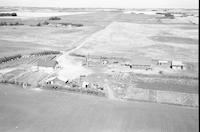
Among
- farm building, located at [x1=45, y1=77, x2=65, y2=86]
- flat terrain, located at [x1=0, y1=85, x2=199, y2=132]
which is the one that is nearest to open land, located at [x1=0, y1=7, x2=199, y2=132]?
flat terrain, located at [x1=0, y1=85, x2=199, y2=132]

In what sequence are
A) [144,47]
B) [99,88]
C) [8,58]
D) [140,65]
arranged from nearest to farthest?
[99,88] < [140,65] < [8,58] < [144,47]

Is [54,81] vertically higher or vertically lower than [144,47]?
lower

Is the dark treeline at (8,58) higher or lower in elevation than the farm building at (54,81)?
higher

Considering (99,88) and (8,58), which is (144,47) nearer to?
(99,88)

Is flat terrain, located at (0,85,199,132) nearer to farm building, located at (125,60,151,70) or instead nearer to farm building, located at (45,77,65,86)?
farm building, located at (45,77,65,86)

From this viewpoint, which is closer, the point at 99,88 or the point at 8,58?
the point at 99,88

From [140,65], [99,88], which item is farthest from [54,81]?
[140,65]

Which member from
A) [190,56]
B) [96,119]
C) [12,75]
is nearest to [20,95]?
[12,75]

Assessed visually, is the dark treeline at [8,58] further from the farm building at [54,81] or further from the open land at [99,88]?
the farm building at [54,81]

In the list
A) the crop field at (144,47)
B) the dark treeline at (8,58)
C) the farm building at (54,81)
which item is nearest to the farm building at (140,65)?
the crop field at (144,47)

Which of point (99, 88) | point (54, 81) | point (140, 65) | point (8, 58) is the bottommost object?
point (99, 88)
